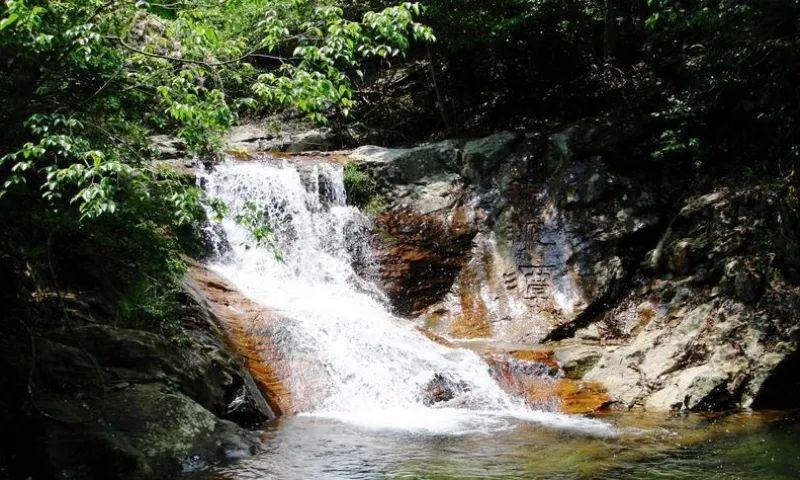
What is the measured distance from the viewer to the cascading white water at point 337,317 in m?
7.61

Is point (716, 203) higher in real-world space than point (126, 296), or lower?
higher

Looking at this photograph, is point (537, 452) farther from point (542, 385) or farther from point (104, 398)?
point (104, 398)

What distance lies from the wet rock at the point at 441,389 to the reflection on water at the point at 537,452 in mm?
1476

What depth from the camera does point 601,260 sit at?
1132 centimetres

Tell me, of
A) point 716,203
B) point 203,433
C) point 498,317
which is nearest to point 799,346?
point 716,203

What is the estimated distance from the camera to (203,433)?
208 inches

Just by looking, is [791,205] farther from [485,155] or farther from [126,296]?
[126,296]

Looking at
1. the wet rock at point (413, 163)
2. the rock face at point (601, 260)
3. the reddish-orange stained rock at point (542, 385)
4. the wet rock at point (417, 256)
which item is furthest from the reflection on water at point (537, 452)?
the wet rock at point (413, 163)

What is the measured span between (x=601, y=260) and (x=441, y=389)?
4.77 metres

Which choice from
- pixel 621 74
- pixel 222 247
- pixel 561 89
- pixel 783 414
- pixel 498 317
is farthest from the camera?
pixel 561 89

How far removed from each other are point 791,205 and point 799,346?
2330mm

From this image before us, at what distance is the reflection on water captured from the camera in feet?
15.9

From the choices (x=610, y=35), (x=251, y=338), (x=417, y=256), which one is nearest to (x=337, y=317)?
(x=251, y=338)

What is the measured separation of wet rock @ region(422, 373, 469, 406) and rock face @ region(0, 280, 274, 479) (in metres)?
2.28
